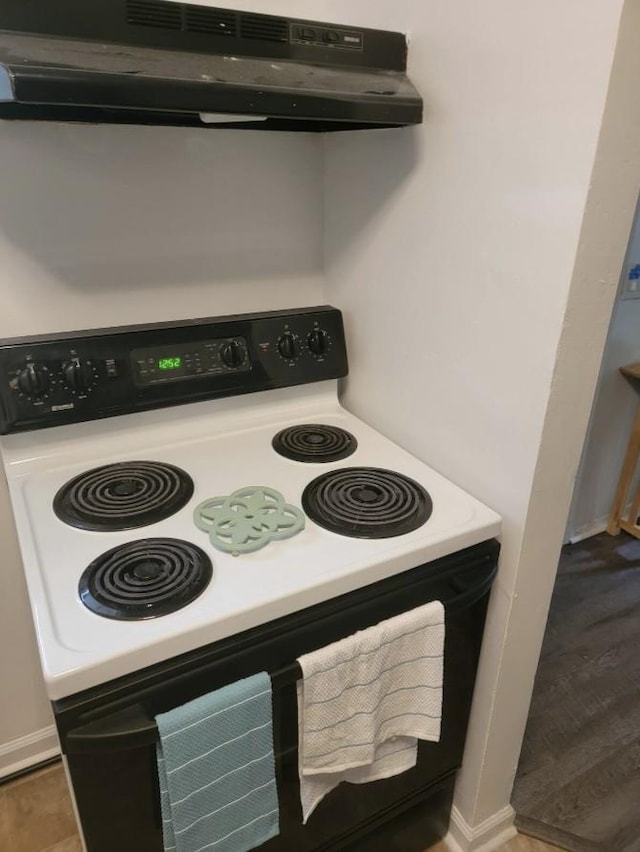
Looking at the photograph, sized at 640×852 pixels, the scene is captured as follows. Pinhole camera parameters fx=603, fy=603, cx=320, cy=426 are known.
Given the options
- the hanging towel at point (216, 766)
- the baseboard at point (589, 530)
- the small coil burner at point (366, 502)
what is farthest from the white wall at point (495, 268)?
the baseboard at point (589, 530)

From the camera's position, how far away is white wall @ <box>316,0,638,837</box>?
0.82 m

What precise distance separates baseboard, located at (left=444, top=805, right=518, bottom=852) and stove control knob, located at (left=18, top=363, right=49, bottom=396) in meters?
1.26

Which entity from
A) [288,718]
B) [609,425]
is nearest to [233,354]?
[288,718]

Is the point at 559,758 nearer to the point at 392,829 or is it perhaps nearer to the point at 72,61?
the point at 392,829

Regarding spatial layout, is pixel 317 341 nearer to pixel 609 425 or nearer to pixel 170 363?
pixel 170 363

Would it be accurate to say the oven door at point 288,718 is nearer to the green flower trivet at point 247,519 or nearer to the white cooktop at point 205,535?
the white cooktop at point 205,535

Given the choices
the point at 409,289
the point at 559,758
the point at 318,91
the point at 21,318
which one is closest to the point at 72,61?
the point at 318,91

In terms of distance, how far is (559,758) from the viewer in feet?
5.18

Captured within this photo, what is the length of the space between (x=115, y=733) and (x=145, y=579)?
0.20 meters

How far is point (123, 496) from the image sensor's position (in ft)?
3.47

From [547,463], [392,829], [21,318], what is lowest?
[392,829]

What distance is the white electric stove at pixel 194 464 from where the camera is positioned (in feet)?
2.58

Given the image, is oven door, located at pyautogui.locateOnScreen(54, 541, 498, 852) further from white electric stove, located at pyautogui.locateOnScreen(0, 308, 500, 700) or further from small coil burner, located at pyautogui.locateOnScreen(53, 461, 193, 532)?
small coil burner, located at pyautogui.locateOnScreen(53, 461, 193, 532)

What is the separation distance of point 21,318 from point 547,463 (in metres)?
1.00
